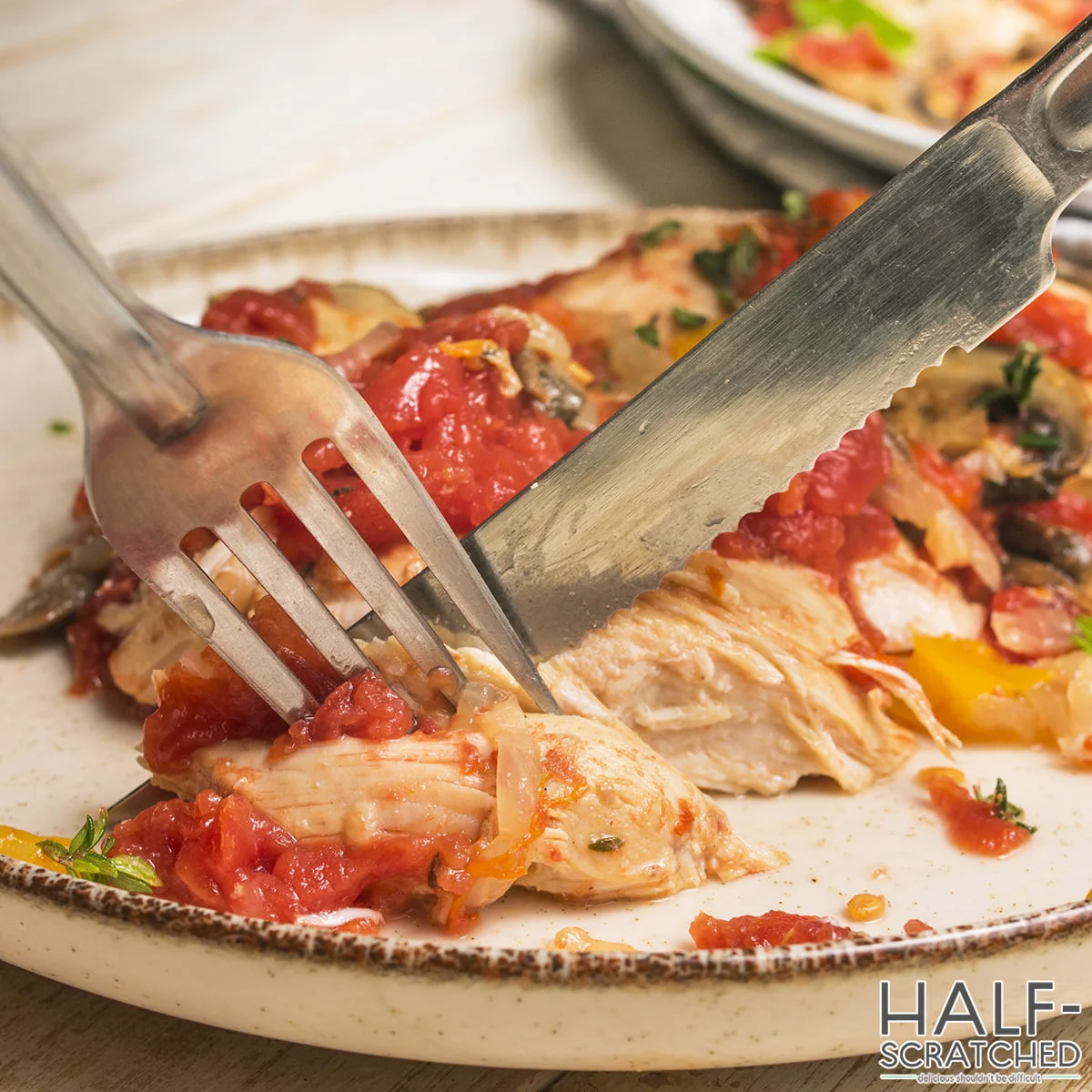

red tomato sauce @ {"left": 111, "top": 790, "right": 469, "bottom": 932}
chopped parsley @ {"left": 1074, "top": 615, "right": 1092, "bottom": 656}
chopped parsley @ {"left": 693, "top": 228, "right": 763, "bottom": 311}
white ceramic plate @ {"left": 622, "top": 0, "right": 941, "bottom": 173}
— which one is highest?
white ceramic plate @ {"left": 622, "top": 0, "right": 941, "bottom": 173}

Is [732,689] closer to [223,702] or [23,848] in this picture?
[223,702]

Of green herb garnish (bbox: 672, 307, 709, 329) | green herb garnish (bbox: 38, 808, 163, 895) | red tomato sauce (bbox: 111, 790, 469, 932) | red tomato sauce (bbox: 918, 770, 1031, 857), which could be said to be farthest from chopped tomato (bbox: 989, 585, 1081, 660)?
green herb garnish (bbox: 38, 808, 163, 895)

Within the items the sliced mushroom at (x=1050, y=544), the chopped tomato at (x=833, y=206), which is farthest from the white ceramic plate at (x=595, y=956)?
the chopped tomato at (x=833, y=206)

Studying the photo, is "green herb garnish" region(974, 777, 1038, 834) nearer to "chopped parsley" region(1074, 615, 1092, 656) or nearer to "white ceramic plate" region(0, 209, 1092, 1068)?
"white ceramic plate" region(0, 209, 1092, 1068)

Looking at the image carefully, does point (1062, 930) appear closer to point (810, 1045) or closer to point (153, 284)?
point (810, 1045)

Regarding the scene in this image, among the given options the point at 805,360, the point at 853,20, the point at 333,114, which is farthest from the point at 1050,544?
the point at 333,114

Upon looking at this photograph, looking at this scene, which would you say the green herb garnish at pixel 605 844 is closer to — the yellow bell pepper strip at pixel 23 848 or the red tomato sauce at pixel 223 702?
the red tomato sauce at pixel 223 702
